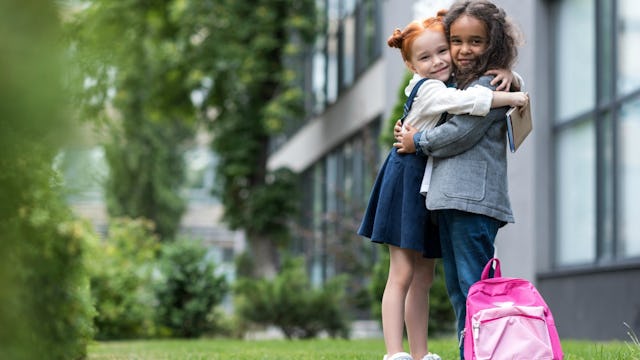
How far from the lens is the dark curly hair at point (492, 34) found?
14.5 ft

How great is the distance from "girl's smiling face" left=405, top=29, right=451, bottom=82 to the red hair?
0.08ft

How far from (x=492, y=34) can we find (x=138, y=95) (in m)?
18.9

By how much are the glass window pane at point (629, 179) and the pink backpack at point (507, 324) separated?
5.84 m

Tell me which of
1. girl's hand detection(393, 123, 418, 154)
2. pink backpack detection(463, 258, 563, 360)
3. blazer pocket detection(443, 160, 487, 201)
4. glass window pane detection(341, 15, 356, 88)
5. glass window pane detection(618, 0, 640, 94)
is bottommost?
pink backpack detection(463, 258, 563, 360)

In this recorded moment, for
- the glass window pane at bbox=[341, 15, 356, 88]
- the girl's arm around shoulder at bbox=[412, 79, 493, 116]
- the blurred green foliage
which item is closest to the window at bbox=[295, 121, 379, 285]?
the glass window pane at bbox=[341, 15, 356, 88]

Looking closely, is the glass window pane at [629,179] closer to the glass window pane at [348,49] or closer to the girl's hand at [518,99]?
the girl's hand at [518,99]

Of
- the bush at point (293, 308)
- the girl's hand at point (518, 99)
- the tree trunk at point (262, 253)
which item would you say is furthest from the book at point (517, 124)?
the tree trunk at point (262, 253)

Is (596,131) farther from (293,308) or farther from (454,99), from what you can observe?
(454,99)

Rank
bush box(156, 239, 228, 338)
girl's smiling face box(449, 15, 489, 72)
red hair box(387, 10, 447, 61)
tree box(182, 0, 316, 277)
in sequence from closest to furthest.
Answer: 1. girl's smiling face box(449, 15, 489, 72)
2. red hair box(387, 10, 447, 61)
3. bush box(156, 239, 228, 338)
4. tree box(182, 0, 316, 277)

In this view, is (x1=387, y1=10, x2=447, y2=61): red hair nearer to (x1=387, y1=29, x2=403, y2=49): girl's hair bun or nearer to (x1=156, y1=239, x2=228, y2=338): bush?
(x1=387, y1=29, x2=403, y2=49): girl's hair bun

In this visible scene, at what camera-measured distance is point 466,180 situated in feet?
14.2

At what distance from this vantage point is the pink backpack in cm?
403

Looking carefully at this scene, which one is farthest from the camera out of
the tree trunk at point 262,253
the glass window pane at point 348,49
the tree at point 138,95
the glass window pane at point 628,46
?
the tree trunk at point 262,253

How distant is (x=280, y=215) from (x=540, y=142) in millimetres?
10201
